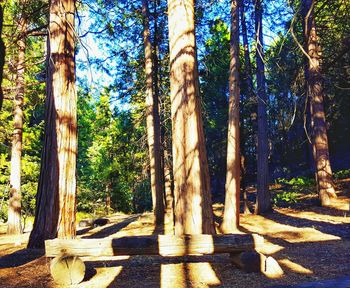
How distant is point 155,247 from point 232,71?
729cm

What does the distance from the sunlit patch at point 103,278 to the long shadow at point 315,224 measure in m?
6.69

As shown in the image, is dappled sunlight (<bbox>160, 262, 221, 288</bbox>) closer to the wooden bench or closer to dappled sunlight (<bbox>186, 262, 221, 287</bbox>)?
dappled sunlight (<bbox>186, 262, 221, 287</bbox>)

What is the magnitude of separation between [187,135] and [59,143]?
3.17 meters

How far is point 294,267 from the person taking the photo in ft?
24.1

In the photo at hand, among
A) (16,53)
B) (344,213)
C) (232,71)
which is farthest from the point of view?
(16,53)

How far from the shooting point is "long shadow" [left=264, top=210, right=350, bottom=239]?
10.8 m

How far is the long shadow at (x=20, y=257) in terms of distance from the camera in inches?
313

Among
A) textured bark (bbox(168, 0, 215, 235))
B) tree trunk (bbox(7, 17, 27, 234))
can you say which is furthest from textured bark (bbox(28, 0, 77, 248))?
tree trunk (bbox(7, 17, 27, 234))

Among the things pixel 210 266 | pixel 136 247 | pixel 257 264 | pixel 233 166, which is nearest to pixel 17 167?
pixel 233 166

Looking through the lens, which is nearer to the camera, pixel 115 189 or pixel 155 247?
pixel 155 247

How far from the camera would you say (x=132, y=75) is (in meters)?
18.7

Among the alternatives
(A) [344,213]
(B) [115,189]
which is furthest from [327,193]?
(B) [115,189]

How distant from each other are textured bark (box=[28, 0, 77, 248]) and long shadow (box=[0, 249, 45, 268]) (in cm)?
22

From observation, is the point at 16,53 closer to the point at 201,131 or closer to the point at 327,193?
the point at 201,131
